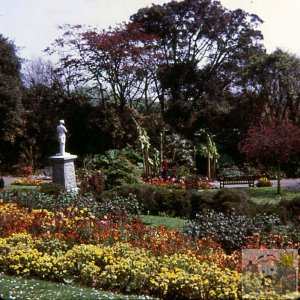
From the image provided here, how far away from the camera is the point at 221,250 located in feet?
27.4

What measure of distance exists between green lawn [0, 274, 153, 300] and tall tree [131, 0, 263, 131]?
21.0 meters

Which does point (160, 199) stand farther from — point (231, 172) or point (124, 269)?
point (231, 172)

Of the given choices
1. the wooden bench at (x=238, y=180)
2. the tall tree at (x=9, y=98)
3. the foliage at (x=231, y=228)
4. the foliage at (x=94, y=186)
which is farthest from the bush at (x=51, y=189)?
the tall tree at (x=9, y=98)

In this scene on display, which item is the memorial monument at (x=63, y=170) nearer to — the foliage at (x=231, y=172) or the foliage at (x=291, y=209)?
the foliage at (x=291, y=209)

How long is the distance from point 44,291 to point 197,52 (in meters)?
23.9

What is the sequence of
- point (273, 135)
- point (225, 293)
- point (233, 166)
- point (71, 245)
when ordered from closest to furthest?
point (225, 293)
point (71, 245)
point (273, 135)
point (233, 166)

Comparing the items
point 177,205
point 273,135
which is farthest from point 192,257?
point 273,135

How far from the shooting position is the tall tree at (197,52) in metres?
27.5

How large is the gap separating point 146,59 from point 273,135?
429 inches

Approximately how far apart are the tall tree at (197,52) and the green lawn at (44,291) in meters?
21.0

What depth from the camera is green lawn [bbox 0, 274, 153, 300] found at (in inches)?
235

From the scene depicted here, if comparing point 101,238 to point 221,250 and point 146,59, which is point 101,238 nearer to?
point 221,250

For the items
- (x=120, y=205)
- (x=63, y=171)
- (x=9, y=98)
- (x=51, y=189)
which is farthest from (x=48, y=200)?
(x=9, y=98)

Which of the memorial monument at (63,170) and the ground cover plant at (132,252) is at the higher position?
the memorial monument at (63,170)
